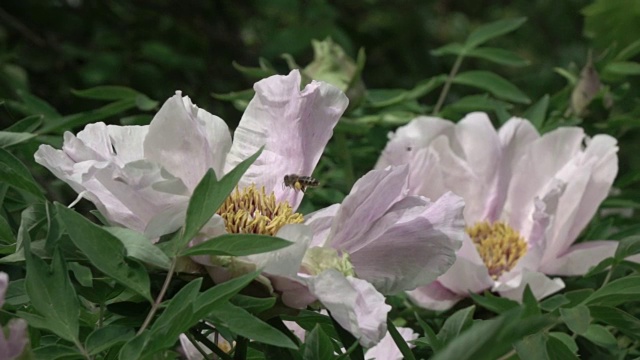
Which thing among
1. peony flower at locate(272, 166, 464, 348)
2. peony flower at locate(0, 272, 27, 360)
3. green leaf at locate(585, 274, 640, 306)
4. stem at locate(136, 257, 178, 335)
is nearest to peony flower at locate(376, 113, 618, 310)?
green leaf at locate(585, 274, 640, 306)

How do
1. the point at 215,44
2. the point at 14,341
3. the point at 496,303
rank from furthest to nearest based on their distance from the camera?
the point at 215,44 → the point at 496,303 → the point at 14,341

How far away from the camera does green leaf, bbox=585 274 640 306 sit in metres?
0.61

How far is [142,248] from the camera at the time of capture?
1.63 ft

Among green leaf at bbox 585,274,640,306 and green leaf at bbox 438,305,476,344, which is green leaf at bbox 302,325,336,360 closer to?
green leaf at bbox 438,305,476,344

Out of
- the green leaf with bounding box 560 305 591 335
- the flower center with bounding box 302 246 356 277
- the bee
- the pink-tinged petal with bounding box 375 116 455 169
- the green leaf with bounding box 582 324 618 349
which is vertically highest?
the flower center with bounding box 302 246 356 277

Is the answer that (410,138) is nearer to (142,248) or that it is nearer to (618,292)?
(618,292)

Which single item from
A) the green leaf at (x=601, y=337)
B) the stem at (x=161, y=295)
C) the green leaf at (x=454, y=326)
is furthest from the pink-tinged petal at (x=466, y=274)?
the stem at (x=161, y=295)

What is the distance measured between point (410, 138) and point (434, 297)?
5.4 inches

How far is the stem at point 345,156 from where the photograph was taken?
0.98 m

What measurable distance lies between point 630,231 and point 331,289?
0.44m

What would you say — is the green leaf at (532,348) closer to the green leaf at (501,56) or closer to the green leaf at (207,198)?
the green leaf at (207,198)

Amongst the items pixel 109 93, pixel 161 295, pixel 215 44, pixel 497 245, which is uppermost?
pixel 161 295

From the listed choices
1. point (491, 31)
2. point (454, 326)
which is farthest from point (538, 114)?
point (454, 326)

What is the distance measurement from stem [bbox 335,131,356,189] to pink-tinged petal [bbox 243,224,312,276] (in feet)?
1.50
